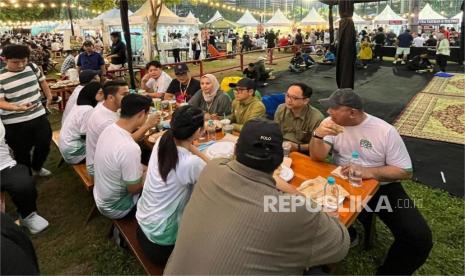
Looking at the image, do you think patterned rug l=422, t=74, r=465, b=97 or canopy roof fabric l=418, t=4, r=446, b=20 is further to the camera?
canopy roof fabric l=418, t=4, r=446, b=20

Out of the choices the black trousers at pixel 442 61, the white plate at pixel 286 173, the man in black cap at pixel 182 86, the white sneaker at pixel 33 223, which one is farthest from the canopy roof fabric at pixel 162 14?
the white plate at pixel 286 173

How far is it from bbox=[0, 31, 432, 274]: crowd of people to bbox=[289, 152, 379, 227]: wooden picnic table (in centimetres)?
11

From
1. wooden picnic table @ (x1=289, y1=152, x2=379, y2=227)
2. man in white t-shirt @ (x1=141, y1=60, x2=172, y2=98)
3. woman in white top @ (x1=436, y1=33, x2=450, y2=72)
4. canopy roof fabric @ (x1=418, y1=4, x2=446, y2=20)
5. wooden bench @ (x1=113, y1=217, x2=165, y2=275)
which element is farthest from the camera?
canopy roof fabric @ (x1=418, y1=4, x2=446, y2=20)

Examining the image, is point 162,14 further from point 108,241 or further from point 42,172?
point 108,241

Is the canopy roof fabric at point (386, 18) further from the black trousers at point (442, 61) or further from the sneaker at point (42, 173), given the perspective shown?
the sneaker at point (42, 173)

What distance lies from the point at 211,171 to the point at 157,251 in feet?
3.29

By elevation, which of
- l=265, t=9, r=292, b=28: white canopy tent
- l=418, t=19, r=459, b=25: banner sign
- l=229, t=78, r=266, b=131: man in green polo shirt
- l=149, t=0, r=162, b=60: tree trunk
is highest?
l=265, t=9, r=292, b=28: white canopy tent

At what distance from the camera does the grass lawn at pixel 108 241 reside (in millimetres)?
2783

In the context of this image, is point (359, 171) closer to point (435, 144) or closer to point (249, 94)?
point (249, 94)

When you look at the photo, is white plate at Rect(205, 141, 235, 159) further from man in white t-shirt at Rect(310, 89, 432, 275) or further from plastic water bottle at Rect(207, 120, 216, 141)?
man in white t-shirt at Rect(310, 89, 432, 275)

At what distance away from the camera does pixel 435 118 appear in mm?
6621

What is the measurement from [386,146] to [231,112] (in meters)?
2.42

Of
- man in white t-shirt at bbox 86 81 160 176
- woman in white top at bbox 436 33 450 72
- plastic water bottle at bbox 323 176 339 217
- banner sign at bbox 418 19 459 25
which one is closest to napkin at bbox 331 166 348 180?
plastic water bottle at bbox 323 176 339 217

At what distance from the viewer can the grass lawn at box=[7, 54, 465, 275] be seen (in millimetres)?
2781
